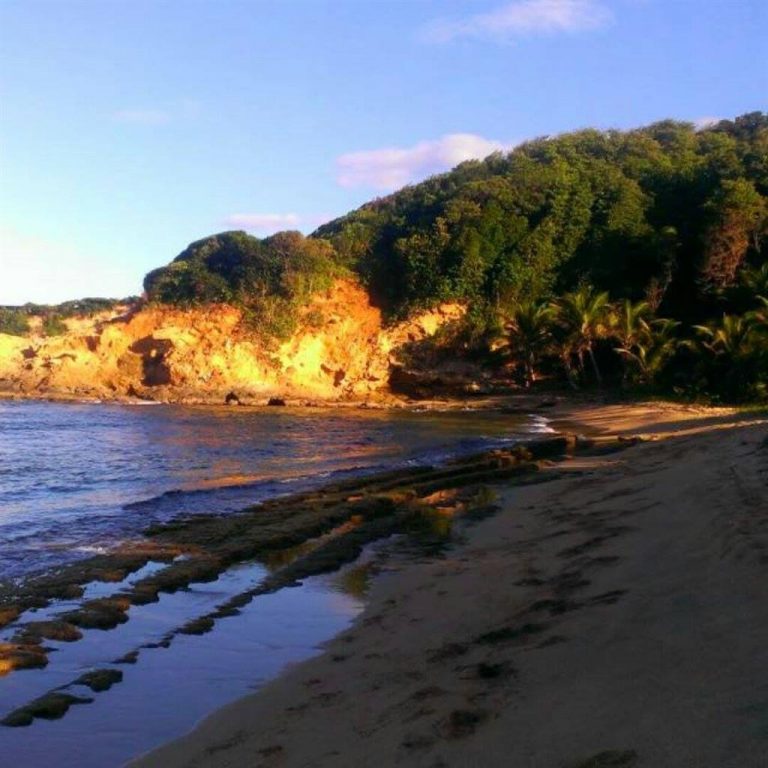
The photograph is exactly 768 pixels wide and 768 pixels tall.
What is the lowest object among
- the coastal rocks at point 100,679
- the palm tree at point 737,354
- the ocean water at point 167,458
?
the ocean water at point 167,458

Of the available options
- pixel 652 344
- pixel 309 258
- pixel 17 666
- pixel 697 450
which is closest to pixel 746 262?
pixel 652 344

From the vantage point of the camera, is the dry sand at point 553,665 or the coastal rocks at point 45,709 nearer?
the dry sand at point 553,665

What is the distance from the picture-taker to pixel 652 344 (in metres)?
41.3

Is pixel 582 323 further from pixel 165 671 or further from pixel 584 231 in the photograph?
pixel 165 671

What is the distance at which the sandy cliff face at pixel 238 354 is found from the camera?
5425 cm

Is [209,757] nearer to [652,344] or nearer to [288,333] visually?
[652,344]

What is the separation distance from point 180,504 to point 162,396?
38.6 m

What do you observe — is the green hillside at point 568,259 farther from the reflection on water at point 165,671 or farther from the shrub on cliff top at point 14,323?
the reflection on water at point 165,671

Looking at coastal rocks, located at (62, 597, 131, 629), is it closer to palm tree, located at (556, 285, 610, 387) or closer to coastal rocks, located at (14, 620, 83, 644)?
coastal rocks, located at (14, 620, 83, 644)

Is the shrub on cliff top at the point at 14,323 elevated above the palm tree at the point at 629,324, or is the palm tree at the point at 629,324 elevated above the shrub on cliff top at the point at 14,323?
the shrub on cliff top at the point at 14,323

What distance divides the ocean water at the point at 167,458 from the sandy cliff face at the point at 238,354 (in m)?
9.43

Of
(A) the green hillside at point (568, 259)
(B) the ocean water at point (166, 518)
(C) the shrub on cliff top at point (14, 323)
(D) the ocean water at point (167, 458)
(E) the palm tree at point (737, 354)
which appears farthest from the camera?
(C) the shrub on cliff top at point (14, 323)

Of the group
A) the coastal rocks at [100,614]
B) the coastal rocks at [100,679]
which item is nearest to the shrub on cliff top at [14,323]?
the coastal rocks at [100,614]

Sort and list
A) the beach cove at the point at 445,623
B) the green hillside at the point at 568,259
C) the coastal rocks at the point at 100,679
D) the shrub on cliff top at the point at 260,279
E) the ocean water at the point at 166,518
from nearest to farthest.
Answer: the beach cove at the point at 445,623
the ocean water at the point at 166,518
the coastal rocks at the point at 100,679
the green hillside at the point at 568,259
the shrub on cliff top at the point at 260,279
